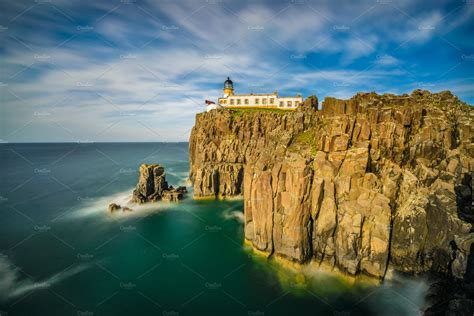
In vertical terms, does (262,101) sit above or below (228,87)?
below

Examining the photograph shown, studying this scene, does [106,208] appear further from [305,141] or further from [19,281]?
[305,141]

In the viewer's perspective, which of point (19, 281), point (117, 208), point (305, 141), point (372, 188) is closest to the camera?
point (372, 188)

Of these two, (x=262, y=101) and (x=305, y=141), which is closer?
(x=305, y=141)

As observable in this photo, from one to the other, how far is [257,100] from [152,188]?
48424 millimetres

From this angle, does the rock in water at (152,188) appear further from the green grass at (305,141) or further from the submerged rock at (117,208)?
the green grass at (305,141)

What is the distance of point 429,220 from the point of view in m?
25.7

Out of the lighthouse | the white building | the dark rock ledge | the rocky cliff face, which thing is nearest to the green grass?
the rocky cliff face

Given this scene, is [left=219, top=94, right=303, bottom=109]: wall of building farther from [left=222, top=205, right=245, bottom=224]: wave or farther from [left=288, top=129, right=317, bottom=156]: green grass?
[left=288, top=129, right=317, bottom=156]: green grass

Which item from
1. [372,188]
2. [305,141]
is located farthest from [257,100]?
[372,188]

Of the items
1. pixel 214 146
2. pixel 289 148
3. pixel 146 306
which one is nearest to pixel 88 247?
pixel 146 306

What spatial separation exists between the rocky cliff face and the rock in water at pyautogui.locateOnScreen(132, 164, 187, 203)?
2992 cm

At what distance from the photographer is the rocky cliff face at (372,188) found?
1017 inches

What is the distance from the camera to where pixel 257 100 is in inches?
3369

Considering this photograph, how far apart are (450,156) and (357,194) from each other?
41.2 feet
